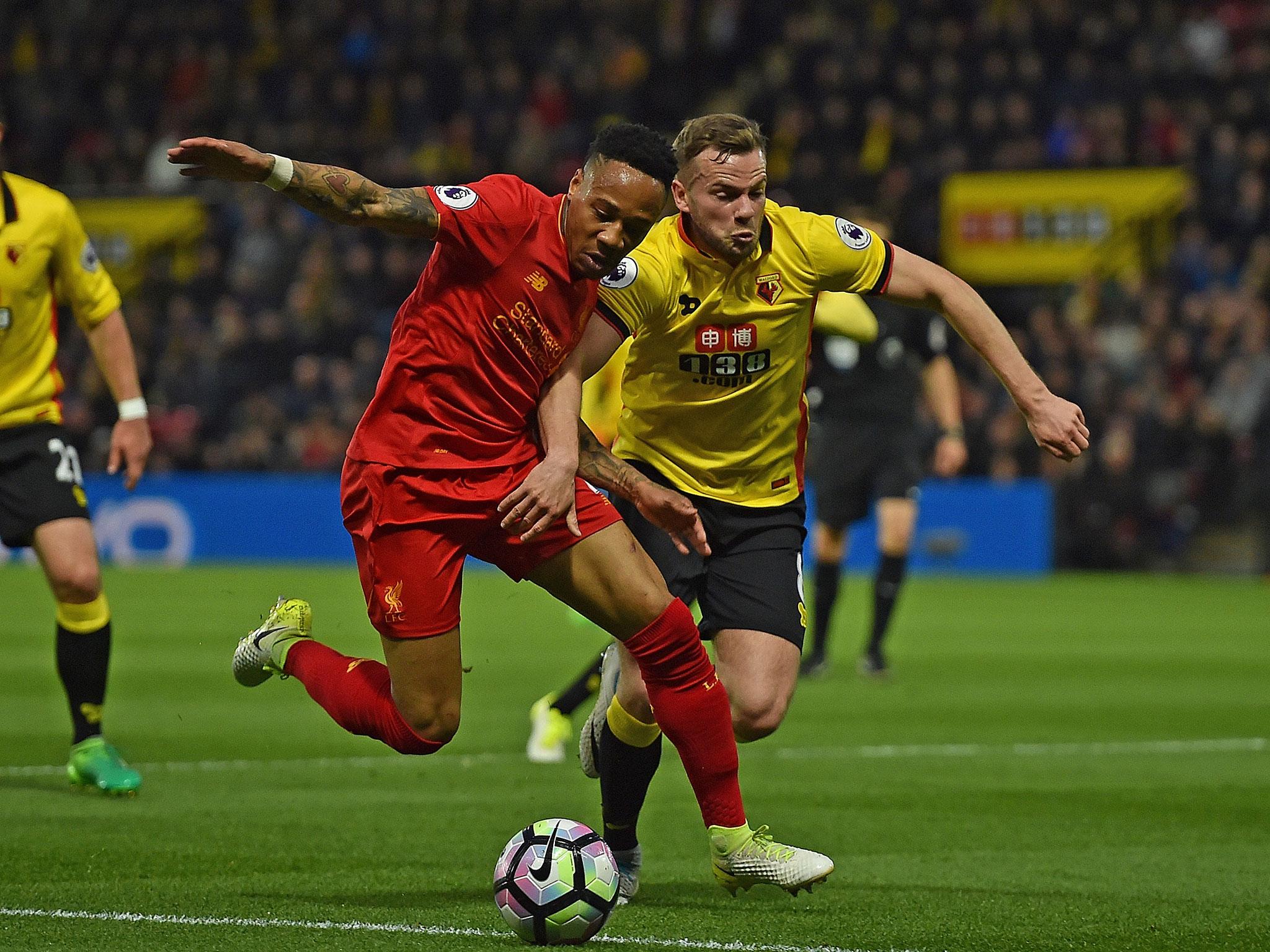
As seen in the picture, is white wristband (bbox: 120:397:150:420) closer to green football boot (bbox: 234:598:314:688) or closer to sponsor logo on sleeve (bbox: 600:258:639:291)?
green football boot (bbox: 234:598:314:688)

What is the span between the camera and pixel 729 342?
223 inches

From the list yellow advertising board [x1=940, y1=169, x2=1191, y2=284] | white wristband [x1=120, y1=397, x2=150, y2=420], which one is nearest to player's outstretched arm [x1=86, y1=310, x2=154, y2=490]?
white wristband [x1=120, y1=397, x2=150, y2=420]

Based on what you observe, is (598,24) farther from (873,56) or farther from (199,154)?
(199,154)

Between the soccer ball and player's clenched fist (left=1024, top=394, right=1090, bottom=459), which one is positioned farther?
player's clenched fist (left=1024, top=394, right=1090, bottom=459)

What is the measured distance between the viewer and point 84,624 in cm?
714

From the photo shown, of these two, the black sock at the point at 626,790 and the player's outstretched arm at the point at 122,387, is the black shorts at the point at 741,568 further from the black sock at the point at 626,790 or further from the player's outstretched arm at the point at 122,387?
the player's outstretched arm at the point at 122,387

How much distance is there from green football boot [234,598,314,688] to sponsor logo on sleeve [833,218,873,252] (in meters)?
1.94

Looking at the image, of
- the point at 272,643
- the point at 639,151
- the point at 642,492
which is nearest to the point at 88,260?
the point at 272,643

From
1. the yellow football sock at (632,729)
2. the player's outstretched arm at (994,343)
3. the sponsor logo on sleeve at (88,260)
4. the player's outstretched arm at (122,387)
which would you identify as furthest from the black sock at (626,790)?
the sponsor logo on sleeve at (88,260)

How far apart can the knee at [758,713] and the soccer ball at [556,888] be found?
88cm

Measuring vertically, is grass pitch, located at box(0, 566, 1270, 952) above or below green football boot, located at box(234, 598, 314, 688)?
below

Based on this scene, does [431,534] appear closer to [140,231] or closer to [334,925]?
[334,925]

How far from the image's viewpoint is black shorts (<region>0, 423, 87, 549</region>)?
6.93 meters

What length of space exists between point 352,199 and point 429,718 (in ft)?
4.71
